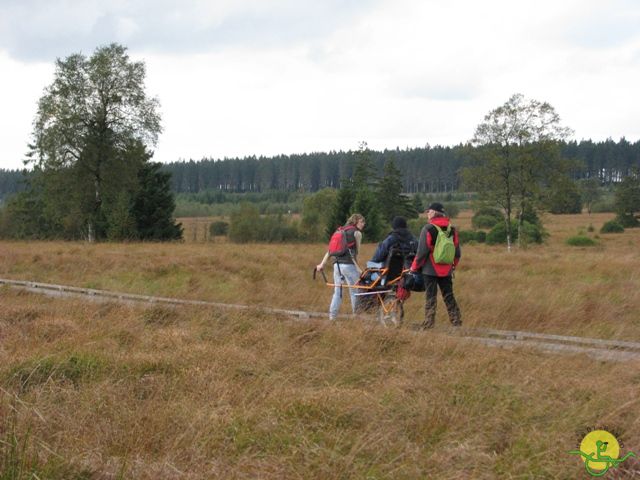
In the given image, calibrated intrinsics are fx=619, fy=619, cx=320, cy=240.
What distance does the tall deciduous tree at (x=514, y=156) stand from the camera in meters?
43.6

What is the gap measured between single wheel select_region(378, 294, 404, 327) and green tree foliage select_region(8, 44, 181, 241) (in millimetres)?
32534

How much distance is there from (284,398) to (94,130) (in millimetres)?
38056

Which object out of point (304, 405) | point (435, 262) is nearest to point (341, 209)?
point (435, 262)

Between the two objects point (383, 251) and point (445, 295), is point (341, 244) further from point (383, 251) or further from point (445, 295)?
point (445, 295)

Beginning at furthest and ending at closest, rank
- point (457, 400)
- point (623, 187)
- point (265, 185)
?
point (265, 185) → point (623, 187) → point (457, 400)

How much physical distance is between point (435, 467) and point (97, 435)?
234 cm

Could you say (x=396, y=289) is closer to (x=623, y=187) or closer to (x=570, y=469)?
(x=570, y=469)

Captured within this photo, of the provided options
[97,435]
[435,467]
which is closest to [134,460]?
[97,435]

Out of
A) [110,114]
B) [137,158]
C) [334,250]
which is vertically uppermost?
[110,114]

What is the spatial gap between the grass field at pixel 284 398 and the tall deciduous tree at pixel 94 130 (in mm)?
32341

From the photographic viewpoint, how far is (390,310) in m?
8.75

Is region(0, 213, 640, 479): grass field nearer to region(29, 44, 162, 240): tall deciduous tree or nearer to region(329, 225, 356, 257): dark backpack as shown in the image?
region(329, 225, 356, 257): dark backpack

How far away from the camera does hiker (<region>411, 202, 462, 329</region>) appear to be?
27.3ft

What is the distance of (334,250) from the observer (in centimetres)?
957
